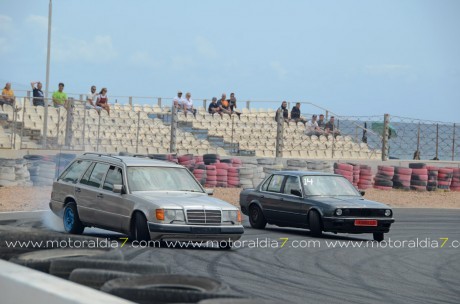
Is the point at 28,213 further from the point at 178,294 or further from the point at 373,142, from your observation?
the point at 373,142

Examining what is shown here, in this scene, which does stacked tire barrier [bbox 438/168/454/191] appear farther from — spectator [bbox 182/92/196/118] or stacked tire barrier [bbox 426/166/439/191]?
spectator [bbox 182/92/196/118]

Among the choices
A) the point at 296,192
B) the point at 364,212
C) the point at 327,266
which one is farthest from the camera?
the point at 296,192

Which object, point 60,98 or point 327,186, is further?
point 60,98

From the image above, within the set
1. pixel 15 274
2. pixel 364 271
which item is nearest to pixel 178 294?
pixel 15 274

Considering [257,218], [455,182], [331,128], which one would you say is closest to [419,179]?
[455,182]

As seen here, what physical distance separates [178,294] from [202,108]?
3046cm

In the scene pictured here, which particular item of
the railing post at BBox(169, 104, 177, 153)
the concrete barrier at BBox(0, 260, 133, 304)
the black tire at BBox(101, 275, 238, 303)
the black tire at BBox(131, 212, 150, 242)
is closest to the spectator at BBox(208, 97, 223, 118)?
the railing post at BBox(169, 104, 177, 153)

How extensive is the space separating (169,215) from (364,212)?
4.73m

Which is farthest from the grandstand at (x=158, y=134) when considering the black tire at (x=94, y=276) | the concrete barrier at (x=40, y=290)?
the concrete barrier at (x=40, y=290)

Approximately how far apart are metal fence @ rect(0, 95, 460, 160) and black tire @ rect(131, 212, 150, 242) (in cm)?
1388

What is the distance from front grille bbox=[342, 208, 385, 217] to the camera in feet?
57.2

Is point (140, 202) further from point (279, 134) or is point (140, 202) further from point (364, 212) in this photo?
point (279, 134)

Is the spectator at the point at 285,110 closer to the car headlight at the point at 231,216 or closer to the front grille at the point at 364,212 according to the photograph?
the front grille at the point at 364,212

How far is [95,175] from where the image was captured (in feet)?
52.6
